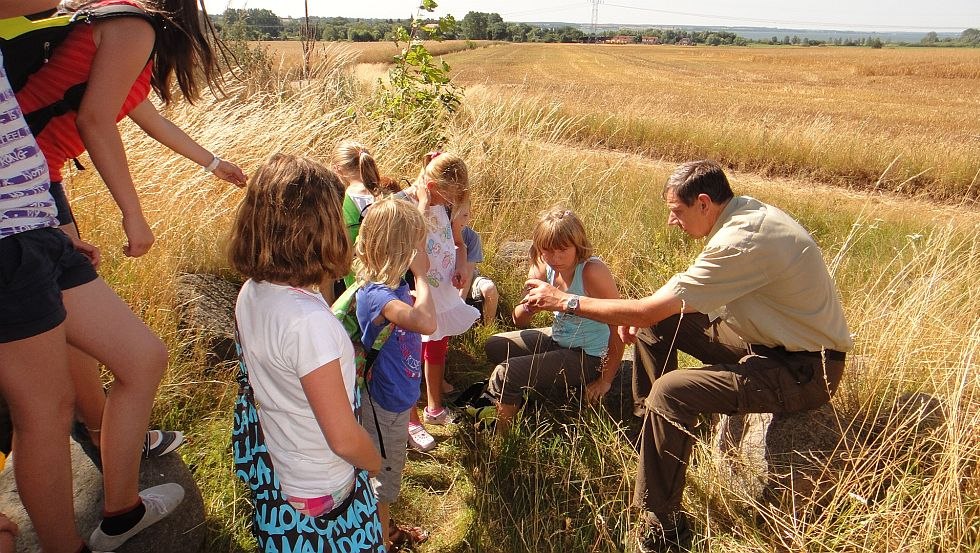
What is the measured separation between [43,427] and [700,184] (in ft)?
7.98

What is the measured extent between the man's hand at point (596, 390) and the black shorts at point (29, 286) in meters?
2.19

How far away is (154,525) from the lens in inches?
79.0

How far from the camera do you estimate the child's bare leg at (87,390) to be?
2.02 m

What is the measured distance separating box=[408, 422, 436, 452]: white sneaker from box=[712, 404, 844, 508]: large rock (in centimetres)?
128

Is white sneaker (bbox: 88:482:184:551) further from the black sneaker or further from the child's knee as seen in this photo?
the child's knee

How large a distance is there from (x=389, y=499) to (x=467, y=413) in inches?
39.4

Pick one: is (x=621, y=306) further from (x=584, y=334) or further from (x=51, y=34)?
(x=51, y=34)

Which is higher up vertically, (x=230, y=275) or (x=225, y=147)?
(x=225, y=147)

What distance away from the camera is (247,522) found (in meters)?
2.38

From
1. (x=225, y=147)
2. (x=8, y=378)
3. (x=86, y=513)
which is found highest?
(x=225, y=147)

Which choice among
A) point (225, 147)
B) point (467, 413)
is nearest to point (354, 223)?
point (467, 413)

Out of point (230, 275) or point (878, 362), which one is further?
point (230, 275)

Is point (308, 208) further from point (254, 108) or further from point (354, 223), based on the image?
point (254, 108)

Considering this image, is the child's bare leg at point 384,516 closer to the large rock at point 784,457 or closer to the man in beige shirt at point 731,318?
the man in beige shirt at point 731,318
